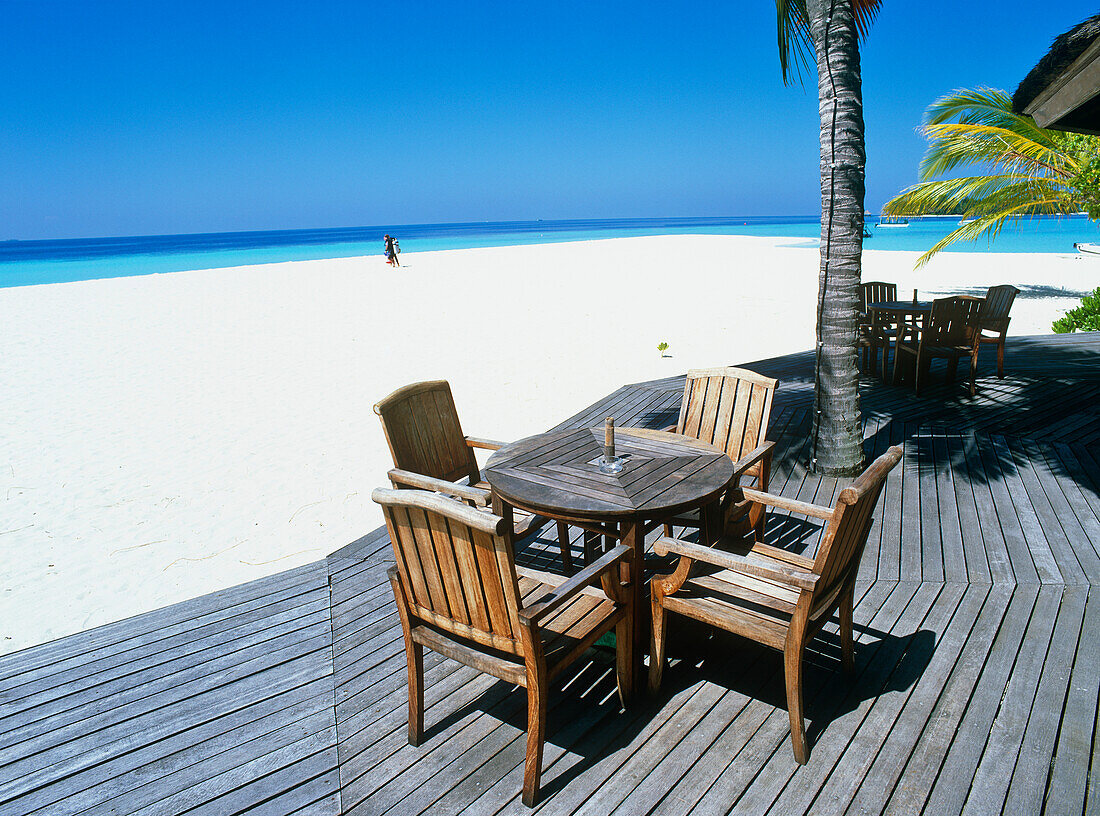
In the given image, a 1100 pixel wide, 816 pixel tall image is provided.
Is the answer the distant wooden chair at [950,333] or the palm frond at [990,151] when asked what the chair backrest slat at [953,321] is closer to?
the distant wooden chair at [950,333]

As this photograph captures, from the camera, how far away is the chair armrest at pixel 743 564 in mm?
2119

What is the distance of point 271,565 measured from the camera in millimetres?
4336

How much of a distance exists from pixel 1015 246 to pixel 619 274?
2722 centimetres

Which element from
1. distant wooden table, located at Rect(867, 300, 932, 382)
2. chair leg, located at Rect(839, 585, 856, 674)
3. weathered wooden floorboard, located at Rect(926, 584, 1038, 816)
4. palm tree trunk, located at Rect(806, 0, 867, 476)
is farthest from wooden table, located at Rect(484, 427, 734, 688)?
distant wooden table, located at Rect(867, 300, 932, 382)

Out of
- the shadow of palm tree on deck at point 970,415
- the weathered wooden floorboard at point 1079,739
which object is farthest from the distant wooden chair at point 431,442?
the shadow of palm tree on deck at point 970,415

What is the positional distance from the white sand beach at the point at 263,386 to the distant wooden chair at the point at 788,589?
291 centimetres

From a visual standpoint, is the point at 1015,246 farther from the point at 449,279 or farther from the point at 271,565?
the point at 271,565

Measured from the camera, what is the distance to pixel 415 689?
2.31 m

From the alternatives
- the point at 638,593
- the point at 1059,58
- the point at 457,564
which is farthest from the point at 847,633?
the point at 1059,58

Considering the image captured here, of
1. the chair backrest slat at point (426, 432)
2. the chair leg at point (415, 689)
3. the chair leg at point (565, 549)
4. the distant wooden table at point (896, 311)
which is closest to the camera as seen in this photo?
the chair leg at point (415, 689)

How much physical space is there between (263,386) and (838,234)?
301 inches

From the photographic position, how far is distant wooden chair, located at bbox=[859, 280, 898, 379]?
7090 mm

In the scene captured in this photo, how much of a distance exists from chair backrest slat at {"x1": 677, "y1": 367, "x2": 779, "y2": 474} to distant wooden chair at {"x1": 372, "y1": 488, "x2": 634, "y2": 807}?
1515mm

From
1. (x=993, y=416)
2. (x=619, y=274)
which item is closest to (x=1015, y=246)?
(x=619, y=274)
